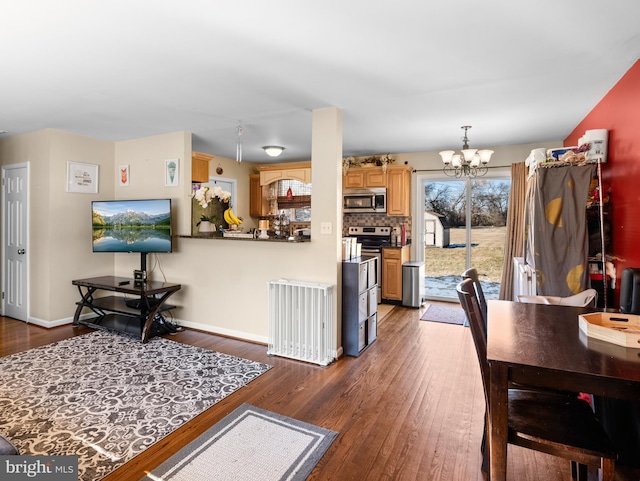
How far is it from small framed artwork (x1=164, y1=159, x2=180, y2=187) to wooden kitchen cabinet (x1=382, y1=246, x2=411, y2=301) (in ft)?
10.4

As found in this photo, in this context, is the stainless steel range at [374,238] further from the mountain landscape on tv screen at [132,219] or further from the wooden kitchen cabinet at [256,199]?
the mountain landscape on tv screen at [132,219]

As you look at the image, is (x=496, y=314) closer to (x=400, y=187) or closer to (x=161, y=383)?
(x=161, y=383)

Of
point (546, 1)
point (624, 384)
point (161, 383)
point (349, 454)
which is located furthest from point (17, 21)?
point (624, 384)

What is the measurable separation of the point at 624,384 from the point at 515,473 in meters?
1.05

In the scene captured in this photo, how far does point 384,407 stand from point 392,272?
125 inches

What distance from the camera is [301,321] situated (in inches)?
137

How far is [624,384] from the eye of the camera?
3.97 ft

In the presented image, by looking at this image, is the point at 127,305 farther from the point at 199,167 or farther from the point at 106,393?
the point at 199,167

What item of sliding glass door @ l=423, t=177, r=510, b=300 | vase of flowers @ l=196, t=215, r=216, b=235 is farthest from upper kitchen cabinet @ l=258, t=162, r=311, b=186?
vase of flowers @ l=196, t=215, r=216, b=235

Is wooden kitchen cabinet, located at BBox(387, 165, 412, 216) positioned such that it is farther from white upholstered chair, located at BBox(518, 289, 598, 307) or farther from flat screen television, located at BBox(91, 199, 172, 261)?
flat screen television, located at BBox(91, 199, 172, 261)

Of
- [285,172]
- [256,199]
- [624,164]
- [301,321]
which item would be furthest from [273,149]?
[624,164]

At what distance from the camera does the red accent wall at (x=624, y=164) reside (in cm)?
252

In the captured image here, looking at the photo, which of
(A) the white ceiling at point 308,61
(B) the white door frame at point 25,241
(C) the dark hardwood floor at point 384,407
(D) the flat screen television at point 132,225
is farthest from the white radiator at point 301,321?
(B) the white door frame at point 25,241

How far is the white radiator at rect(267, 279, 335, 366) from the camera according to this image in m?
3.38
